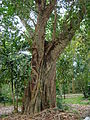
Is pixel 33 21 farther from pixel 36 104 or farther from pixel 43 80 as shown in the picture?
pixel 36 104

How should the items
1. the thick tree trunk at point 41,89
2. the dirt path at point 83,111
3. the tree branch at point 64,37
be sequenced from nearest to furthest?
the thick tree trunk at point 41,89 < the tree branch at point 64,37 < the dirt path at point 83,111

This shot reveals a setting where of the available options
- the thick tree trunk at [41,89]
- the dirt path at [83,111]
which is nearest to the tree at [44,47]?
the thick tree trunk at [41,89]

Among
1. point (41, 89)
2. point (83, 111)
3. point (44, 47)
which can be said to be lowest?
point (83, 111)

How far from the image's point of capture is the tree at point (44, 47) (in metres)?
3.91

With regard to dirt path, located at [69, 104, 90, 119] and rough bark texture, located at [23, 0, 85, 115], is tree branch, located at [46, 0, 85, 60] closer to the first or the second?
rough bark texture, located at [23, 0, 85, 115]

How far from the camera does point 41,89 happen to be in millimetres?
3955

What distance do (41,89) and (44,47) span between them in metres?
1.01

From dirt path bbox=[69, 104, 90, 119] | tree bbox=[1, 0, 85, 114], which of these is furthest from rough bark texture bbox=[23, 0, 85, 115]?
dirt path bbox=[69, 104, 90, 119]

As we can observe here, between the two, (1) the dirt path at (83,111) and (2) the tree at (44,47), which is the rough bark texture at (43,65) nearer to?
Result: (2) the tree at (44,47)

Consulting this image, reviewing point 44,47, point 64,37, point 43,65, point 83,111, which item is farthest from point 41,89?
point 83,111

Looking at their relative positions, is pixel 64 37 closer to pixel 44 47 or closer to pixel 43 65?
pixel 44 47

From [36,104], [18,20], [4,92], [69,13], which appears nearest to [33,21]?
[18,20]

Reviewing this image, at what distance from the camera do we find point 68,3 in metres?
4.23

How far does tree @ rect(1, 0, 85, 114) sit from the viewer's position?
391 cm
